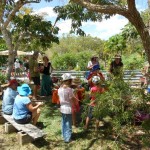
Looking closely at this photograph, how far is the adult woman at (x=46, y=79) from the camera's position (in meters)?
11.1

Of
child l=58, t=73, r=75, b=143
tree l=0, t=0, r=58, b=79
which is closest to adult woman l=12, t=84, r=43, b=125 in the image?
child l=58, t=73, r=75, b=143

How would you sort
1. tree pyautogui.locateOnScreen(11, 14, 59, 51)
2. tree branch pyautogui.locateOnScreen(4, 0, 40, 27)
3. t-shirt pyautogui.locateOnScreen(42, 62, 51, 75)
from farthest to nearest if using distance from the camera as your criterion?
tree pyautogui.locateOnScreen(11, 14, 59, 51)
tree branch pyautogui.locateOnScreen(4, 0, 40, 27)
t-shirt pyautogui.locateOnScreen(42, 62, 51, 75)

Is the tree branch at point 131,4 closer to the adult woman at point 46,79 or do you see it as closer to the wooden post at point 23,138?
the wooden post at point 23,138

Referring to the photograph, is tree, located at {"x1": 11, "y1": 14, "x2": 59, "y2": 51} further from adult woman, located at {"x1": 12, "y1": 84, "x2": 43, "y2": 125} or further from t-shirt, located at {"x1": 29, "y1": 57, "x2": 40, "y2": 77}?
adult woman, located at {"x1": 12, "y1": 84, "x2": 43, "y2": 125}

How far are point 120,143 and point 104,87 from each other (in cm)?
124

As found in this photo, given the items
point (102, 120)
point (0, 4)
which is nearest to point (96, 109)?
point (102, 120)

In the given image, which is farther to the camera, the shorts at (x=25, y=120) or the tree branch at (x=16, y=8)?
the tree branch at (x=16, y=8)

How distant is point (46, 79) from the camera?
1153 cm

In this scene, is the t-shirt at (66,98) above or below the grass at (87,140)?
above

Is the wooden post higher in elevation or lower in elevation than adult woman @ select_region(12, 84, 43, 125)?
lower

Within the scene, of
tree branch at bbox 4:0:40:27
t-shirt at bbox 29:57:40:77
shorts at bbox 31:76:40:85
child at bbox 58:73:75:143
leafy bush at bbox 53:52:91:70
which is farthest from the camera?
leafy bush at bbox 53:52:91:70

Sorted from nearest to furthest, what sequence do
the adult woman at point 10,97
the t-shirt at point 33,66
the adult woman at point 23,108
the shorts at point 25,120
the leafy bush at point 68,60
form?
the adult woman at point 23,108
the shorts at point 25,120
the adult woman at point 10,97
the t-shirt at point 33,66
the leafy bush at point 68,60

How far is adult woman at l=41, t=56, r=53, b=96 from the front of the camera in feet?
36.4

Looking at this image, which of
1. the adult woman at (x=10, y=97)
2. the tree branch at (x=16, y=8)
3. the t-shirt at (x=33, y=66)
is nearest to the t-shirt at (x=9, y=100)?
the adult woman at (x=10, y=97)
